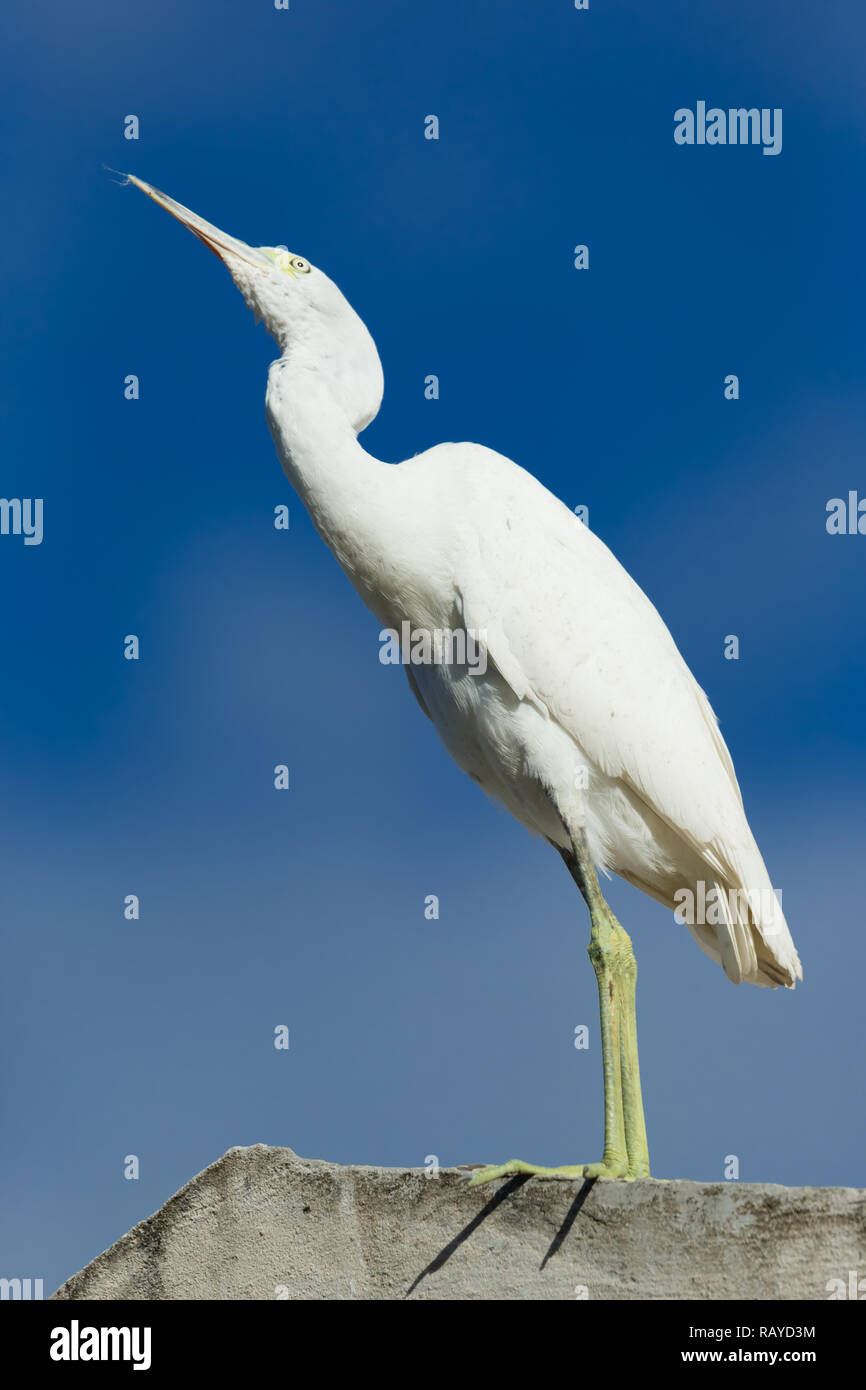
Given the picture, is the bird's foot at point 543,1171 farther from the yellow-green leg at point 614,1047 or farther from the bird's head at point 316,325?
the bird's head at point 316,325

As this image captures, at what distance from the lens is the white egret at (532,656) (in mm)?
6398

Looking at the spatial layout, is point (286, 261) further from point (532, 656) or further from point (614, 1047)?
point (614, 1047)

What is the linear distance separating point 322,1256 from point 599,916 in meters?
1.86

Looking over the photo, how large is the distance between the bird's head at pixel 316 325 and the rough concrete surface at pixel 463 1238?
11.6 feet

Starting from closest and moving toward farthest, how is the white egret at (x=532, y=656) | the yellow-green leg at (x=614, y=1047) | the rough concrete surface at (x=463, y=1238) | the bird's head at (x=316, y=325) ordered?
the rough concrete surface at (x=463, y=1238) < the yellow-green leg at (x=614, y=1047) < the white egret at (x=532, y=656) < the bird's head at (x=316, y=325)

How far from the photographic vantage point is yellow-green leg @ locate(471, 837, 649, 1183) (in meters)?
5.65

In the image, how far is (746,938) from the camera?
671cm

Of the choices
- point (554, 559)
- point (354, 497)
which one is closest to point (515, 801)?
point (554, 559)

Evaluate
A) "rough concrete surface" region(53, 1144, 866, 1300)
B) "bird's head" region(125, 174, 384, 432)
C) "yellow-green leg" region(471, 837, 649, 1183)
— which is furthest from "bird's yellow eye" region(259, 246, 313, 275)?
"rough concrete surface" region(53, 1144, 866, 1300)

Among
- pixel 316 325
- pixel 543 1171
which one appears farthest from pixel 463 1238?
pixel 316 325

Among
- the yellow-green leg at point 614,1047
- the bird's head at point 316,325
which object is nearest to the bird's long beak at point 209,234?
the bird's head at point 316,325

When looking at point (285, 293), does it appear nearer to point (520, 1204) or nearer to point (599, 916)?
point (599, 916)

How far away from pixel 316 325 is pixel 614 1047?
3654 mm

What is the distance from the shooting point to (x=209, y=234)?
717 centimetres
